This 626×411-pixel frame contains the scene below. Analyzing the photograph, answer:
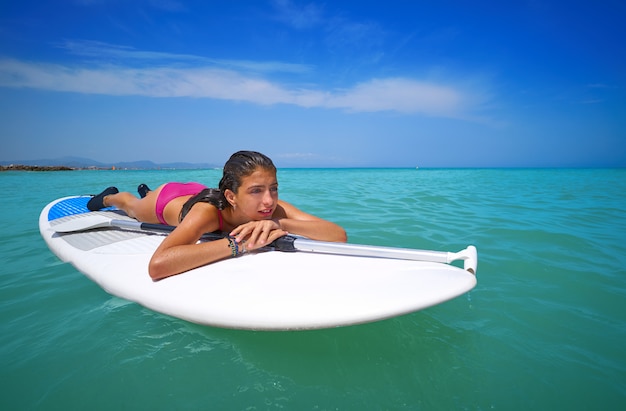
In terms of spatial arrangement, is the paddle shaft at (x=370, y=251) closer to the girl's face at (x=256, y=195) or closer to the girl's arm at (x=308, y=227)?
the girl's arm at (x=308, y=227)

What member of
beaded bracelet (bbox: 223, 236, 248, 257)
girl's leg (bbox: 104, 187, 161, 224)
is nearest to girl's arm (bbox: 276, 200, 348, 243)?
beaded bracelet (bbox: 223, 236, 248, 257)

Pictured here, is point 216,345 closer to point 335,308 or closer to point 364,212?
point 335,308

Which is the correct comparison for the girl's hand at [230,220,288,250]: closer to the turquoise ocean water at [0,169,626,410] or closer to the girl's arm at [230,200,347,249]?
the girl's arm at [230,200,347,249]

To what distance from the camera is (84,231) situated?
3.83 meters

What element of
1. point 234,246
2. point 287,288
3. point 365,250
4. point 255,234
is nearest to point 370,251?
point 365,250

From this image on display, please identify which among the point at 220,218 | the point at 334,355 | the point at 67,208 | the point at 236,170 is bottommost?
the point at 334,355

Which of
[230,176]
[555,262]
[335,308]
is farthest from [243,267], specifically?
[555,262]

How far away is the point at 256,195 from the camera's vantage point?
2338 millimetres

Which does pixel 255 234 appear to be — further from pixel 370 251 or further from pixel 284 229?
pixel 370 251

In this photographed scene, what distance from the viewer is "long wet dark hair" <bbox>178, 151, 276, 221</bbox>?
2.29 m

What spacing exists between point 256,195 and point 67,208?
4.85m

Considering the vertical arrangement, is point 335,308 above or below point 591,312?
above

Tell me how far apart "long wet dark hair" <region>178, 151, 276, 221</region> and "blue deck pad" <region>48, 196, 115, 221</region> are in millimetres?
3902

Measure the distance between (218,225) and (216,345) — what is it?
3.53ft
